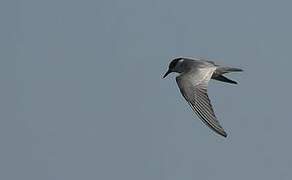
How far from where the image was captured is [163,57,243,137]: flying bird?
3144 centimetres

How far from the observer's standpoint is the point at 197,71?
3506cm

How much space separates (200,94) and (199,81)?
1178 millimetres

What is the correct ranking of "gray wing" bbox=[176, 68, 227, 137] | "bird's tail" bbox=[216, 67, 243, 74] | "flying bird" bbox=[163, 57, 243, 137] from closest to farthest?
"gray wing" bbox=[176, 68, 227, 137]
"flying bird" bbox=[163, 57, 243, 137]
"bird's tail" bbox=[216, 67, 243, 74]

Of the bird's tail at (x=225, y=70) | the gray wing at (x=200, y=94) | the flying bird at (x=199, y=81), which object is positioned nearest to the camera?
the gray wing at (x=200, y=94)

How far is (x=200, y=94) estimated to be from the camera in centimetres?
Answer: 3291

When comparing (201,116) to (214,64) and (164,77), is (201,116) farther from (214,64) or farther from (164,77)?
(164,77)

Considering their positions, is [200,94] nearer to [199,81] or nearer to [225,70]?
[199,81]

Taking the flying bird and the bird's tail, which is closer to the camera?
the flying bird

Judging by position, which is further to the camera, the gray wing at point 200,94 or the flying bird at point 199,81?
the flying bird at point 199,81

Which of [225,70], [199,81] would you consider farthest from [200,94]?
[225,70]

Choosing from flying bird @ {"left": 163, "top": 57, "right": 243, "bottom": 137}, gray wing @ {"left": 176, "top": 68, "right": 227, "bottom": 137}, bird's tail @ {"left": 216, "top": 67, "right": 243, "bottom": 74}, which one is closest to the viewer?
gray wing @ {"left": 176, "top": 68, "right": 227, "bottom": 137}

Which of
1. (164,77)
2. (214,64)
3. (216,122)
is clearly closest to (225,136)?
(216,122)

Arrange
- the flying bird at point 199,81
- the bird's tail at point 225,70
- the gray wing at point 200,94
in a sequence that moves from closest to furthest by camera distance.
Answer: the gray wing at point 200,94, the flying bird at point 199,81, the bird's tail at point 225,70

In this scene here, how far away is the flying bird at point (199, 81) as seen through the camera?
103 ft
